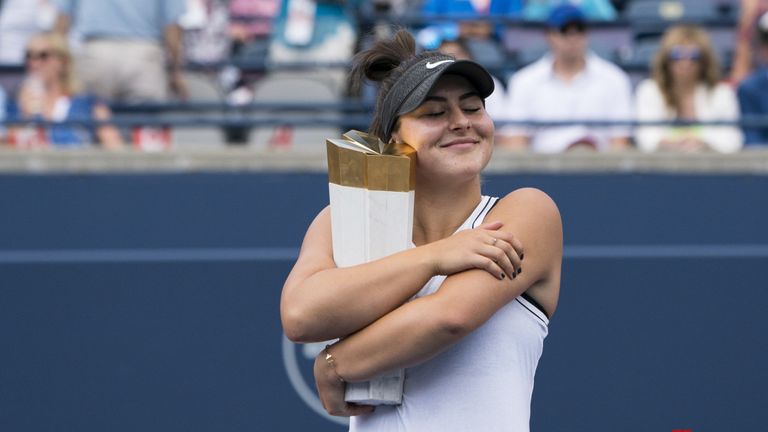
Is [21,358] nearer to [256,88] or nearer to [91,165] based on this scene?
[91,165]

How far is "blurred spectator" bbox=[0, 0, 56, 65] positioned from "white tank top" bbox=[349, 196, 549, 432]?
537 centimetres

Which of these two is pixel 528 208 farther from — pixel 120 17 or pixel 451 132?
pixel 120 17

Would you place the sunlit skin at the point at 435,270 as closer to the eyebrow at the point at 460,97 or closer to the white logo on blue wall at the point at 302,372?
the eyebrow at the point at 460,97

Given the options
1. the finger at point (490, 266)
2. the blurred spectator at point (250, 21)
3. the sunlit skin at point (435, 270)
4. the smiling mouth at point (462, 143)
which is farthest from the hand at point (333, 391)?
the blurred spectator at point (250, 21)

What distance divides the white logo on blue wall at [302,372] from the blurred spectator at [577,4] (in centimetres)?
322

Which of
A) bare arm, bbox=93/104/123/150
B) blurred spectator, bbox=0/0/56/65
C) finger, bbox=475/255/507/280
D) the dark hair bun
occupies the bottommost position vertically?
bare arm, bbox=93/104/123/150

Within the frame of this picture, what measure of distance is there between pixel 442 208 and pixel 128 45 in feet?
14.6

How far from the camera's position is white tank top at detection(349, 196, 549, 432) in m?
2.28

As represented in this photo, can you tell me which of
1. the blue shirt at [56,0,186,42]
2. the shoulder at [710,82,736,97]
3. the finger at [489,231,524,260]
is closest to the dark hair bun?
the finger at [489,231,524,260]

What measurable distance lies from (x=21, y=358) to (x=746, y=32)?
14.7 ft

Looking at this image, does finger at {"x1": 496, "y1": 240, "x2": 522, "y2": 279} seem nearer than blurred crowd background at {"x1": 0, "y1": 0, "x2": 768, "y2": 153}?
Yes

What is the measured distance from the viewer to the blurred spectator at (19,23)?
280 inches

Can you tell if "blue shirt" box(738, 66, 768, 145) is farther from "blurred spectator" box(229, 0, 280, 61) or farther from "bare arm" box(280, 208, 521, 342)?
"bare arm" box(280, 208, 521, 342)

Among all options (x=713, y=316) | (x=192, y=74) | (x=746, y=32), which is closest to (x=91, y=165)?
(x=192, y=74)
